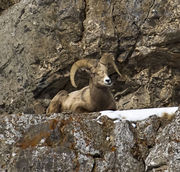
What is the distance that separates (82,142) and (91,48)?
6.20 metres

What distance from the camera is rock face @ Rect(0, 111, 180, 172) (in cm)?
905

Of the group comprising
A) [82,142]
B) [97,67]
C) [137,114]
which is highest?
[137,114]

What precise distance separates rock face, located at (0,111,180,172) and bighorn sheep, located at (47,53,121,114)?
3.31 m

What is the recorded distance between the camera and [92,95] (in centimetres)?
1338

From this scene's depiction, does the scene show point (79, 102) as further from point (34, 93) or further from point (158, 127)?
point (158, 127)

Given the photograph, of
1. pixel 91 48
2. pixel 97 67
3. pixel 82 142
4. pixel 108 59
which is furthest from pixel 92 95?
pixel 82 142

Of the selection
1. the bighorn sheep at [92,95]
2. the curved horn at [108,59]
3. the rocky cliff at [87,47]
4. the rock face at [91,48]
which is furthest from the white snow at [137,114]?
the rock face at [91,48]

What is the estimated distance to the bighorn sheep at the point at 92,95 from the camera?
13094 mm

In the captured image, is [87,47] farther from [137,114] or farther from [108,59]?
[137,114]

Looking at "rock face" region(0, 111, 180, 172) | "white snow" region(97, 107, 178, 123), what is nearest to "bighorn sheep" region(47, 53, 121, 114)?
"white snow" region(97, 107, 178, 123)

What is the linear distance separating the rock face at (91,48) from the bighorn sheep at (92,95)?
4.27ft

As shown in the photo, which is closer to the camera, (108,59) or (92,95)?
(92,95)

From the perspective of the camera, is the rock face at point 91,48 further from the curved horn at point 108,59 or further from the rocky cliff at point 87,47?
the curved horn at point 108,59

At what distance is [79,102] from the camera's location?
1360 centimetres
